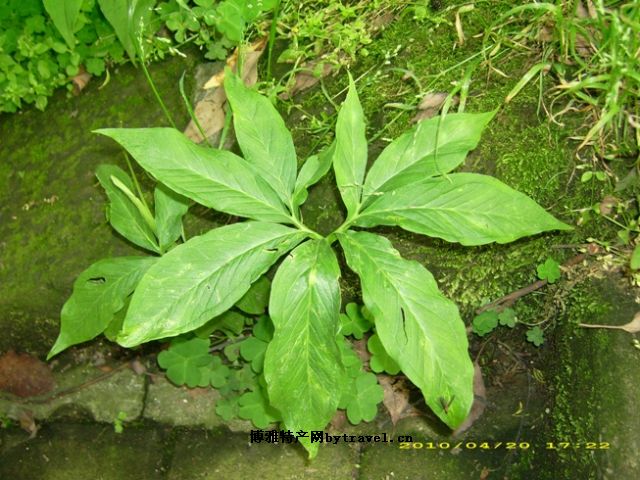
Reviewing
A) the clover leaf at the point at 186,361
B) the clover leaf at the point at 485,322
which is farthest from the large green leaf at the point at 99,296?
the clover leaf at the point at 485,322

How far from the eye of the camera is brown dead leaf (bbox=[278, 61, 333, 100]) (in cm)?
233

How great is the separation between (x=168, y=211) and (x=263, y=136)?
1.57ft

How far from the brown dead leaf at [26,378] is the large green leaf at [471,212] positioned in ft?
6.23

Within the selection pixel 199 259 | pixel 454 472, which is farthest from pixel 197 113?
pixel 454 472

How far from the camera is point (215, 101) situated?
2424 millimetres

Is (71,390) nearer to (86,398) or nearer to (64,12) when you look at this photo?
(86,398)

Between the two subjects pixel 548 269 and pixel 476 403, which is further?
pixel 476 403

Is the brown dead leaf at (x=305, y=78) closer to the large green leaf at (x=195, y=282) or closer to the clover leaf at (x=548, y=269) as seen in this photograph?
the large green leaf at (x=195, y=282)

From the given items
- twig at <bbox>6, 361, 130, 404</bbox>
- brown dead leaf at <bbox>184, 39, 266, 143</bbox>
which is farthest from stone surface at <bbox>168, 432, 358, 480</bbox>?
brown dead leaf at <bbox>184, 39, 266, 143</bbox>

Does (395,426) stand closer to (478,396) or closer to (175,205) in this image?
(478,396)

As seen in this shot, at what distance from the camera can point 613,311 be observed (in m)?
1.99

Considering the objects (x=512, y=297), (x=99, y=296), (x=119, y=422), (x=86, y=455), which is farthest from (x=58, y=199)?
(x=512, y=297)

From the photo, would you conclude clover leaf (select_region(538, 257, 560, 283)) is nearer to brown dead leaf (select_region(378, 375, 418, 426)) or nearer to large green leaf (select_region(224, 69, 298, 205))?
brown dead leaf (select_region(378, 375, 418, 426))

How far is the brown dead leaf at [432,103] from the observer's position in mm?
2086
